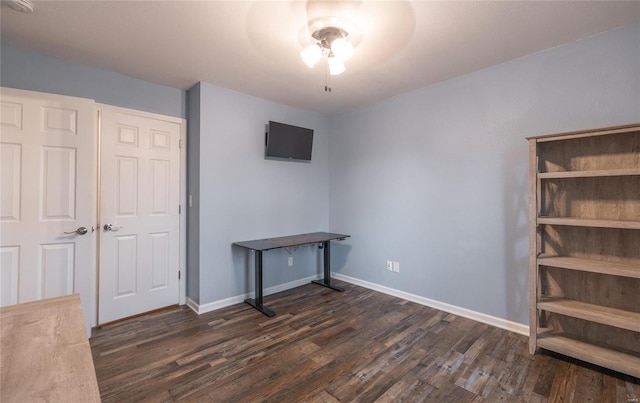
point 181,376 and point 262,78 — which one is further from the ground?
point 262,78

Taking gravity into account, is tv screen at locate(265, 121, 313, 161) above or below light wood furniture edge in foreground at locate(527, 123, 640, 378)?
above

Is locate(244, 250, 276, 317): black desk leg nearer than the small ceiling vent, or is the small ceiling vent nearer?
the small ceiling vent

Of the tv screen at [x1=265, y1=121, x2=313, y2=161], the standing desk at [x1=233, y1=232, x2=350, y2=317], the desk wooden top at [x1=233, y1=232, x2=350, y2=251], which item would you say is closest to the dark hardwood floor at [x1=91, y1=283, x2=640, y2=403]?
the standing desk at [x1=233, y1=232, x2=350, y2=317]

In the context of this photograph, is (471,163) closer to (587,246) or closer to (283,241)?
(587,246)

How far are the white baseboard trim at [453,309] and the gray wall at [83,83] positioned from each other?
3.12 m

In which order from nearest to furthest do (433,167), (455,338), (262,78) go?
1. (455,338)
2. (262,78)
3. (433,167)

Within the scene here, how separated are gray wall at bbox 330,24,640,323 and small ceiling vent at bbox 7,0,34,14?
3.19m

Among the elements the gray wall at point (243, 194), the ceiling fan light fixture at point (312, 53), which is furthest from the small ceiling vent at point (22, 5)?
the ceiling fan light fixture at point (312, 53)

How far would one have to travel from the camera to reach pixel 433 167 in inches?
124

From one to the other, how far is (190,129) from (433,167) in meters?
2.75

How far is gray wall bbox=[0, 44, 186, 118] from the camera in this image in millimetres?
2332

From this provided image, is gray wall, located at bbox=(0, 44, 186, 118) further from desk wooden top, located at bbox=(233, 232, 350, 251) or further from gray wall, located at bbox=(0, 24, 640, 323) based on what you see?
desk wooden top, located at bbox=(233, 232, 350, 251)

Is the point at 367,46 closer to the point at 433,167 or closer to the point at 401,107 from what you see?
the point at 401,107

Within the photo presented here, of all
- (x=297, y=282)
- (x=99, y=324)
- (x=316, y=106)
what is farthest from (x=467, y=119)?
(x=99, y=324)
